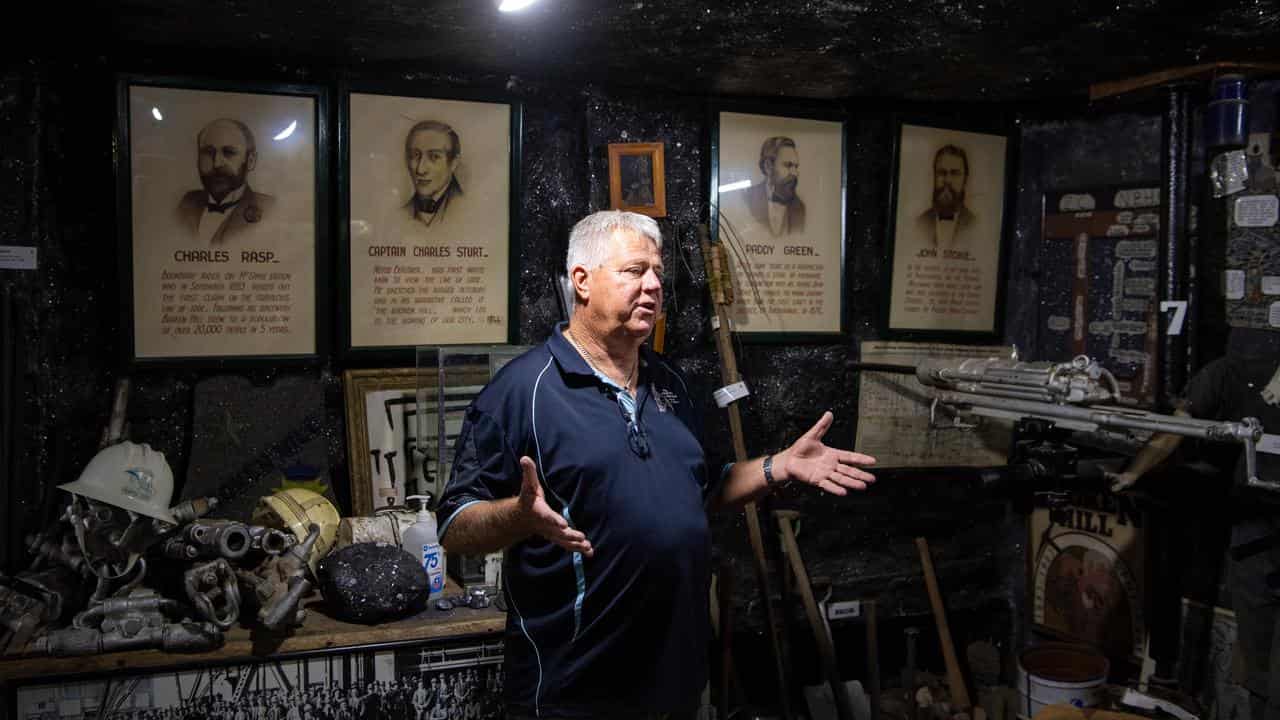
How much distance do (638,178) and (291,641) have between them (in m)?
2.10

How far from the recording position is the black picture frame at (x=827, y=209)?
385 centimetres

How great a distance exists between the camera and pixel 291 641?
2.82 metres

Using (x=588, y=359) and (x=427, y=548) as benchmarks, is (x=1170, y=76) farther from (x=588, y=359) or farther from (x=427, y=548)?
(x=427, y=548)

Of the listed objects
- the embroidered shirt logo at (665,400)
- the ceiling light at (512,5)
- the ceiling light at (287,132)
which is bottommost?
the embroidered shirt logo at (665,400)

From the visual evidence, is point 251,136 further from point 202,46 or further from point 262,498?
point 262,498

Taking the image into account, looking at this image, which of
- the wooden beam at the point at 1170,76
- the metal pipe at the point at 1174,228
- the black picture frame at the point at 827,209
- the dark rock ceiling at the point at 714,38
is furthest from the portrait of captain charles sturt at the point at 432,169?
the metal pipe at the point at 1174,228

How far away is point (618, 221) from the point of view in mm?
2510

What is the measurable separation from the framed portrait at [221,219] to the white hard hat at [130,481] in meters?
0.39

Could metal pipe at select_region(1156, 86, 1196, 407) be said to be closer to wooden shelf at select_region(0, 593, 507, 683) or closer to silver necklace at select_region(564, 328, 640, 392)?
silver necklace at select_region(564, 328, 640, 392)

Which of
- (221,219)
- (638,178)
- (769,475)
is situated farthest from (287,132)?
(769,475)

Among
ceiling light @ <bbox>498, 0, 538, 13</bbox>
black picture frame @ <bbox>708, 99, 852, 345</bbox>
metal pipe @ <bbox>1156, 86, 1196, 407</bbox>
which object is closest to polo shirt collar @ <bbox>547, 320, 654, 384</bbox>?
ceiling light @ <bbox>498, 0, 538, 13</bbox>

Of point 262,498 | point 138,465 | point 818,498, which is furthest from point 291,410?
point 818,498

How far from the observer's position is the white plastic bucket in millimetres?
3713

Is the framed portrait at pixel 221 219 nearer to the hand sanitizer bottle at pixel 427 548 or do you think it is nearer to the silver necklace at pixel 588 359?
the hand sanitizer bottle at pixel 427 548
